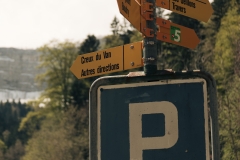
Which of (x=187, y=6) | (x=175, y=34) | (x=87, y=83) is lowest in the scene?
(x=175, y=34)

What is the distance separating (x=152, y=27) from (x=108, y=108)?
492mm

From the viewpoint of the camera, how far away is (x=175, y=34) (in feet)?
11.8

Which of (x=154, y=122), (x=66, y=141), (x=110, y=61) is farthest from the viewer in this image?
(x=66, y=141)

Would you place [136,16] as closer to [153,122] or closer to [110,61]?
[110,61]

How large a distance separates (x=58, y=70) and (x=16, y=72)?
112 meters

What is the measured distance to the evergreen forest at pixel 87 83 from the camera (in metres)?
31.8

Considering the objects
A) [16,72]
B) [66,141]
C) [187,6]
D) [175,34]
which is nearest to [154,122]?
[175,34]

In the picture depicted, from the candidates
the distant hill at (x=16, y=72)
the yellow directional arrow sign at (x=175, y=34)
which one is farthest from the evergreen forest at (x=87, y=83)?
the distant hill at (x=16, y=72)

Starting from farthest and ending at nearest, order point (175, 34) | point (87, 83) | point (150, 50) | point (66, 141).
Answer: point (87, 83) < point (66, 141) < point (175, 34) < point (150, 50)

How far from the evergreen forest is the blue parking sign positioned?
26950 mm

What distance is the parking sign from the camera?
115 inches

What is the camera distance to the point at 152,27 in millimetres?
3219

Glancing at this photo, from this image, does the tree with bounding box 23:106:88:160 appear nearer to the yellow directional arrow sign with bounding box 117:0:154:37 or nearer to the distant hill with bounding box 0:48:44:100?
the yellow directional arrow sign with bounding box 117:0:154:37

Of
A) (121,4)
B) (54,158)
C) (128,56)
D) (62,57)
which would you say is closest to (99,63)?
(128,56)
